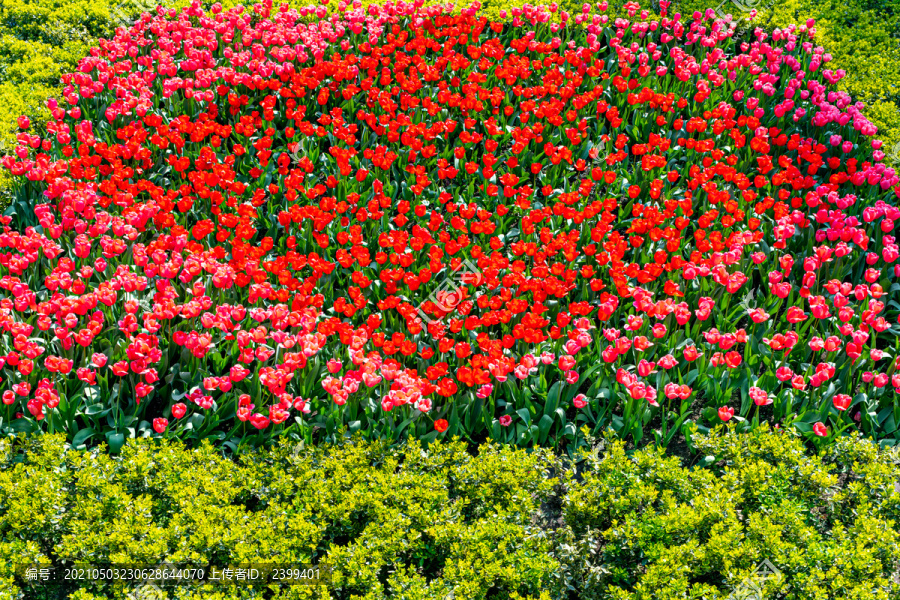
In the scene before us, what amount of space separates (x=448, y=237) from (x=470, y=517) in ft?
8.36

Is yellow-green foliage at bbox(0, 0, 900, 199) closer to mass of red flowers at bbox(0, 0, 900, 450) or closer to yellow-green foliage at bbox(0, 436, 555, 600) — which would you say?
mass of red flowers at bbox(0, 0, 900, 450)

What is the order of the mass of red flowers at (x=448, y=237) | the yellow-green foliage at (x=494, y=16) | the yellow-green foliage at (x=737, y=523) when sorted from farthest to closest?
the yellow-green foliage at (x=494, y=16)
the mass of red flowers at (x=448, y=237)
the yellow-green foliage at (x=737, y=523)

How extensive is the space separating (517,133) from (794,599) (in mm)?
4700

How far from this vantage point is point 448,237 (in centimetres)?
635

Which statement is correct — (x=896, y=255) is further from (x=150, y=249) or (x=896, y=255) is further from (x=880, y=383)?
(x=150, y=249)

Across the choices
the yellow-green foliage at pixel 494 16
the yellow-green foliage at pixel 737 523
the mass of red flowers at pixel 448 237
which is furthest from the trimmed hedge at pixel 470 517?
the yellow-green foliage at pixel 494 16

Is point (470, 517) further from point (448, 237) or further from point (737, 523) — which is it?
point (448, 237)

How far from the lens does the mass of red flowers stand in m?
5.07

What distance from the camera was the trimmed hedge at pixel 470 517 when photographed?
154 inches

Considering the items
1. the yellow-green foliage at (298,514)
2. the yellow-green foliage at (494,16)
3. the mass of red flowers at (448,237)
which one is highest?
the yellow-green foliage at (494,16)

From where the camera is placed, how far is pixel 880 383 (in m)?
5.00

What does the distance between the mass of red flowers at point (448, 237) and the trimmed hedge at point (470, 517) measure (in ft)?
1.19

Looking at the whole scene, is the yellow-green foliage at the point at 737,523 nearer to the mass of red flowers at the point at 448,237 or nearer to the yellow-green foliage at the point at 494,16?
the mass of red flowers at the point at 448,237

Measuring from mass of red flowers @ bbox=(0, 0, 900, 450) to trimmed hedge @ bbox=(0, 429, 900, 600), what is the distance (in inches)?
14.2
